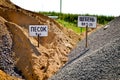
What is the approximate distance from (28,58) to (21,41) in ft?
2.69

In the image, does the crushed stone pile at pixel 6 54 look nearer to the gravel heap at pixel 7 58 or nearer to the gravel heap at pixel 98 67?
the gravel heap at pixel 7 58

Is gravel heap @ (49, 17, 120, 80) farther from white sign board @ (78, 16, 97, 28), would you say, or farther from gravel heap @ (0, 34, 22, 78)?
white sign board @ (78, 16, 97, 28)

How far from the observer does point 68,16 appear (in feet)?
98.9

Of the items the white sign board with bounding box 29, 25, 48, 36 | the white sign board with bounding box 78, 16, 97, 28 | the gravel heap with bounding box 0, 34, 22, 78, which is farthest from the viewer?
the white sign board with bounding box 78, 16, 97, 28

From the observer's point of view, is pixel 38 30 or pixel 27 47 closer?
pixel 27 47

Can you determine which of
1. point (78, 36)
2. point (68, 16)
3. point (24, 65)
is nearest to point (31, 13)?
point (78, 36)

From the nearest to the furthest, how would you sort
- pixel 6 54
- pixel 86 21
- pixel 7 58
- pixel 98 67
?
pixel 98 67
pixel 7 58
pixel 6 54
pixel 86 21

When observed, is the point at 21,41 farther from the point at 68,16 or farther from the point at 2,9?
the point at 68,16

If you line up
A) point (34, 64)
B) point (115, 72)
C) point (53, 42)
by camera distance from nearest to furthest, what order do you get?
point (115, 72) → point (34, 64) → point (53, 42)

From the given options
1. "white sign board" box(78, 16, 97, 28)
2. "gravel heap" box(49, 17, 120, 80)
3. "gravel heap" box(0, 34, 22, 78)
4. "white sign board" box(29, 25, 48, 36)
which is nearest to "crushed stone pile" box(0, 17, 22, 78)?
"gravel heap" box(0, 34, 22, 78)

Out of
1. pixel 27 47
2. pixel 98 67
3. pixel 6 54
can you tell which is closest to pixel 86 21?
pixel 27 47

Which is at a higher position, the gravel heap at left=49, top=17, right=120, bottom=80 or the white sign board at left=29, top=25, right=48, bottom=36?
the white sign board at left=29, top=25, right=48, bottom=36

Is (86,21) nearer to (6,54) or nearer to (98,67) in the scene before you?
(6,54)

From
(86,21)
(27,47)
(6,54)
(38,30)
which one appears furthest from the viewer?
(86,21)
